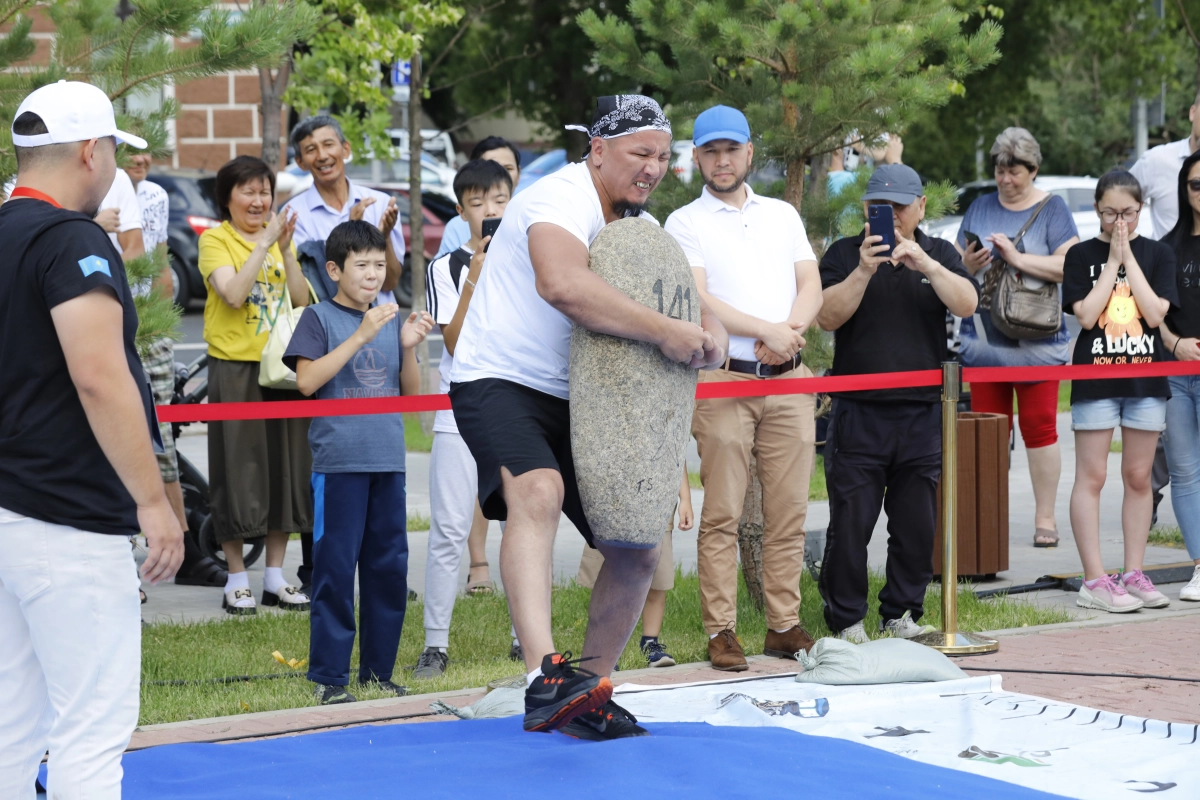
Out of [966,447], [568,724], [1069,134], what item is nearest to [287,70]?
[966,447]

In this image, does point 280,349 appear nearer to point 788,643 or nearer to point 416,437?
point 788,643

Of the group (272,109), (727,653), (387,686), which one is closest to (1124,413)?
(727,653)

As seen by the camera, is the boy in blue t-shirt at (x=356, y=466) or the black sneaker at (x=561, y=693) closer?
the black sneaker at (x=561, y=693)

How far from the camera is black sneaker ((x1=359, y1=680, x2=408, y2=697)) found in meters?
5.88

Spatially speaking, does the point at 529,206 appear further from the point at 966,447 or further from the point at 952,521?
the point at 966,447

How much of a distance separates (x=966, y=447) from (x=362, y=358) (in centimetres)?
357

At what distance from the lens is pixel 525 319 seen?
4797 mm

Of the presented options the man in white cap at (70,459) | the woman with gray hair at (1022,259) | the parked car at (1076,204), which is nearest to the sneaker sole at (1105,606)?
the woman with gray hair at (1022,259)

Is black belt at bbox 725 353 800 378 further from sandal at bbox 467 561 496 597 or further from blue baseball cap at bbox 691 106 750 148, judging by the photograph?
sandal at bbox 467 561 496 597

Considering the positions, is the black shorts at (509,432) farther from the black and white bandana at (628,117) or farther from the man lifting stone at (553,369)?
the black and white bandana at (628,117)

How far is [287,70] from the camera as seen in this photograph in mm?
13555

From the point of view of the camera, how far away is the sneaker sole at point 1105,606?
23.7 ft

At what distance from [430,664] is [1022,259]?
13.5 ft

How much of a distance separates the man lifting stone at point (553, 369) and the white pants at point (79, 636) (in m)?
1.32
